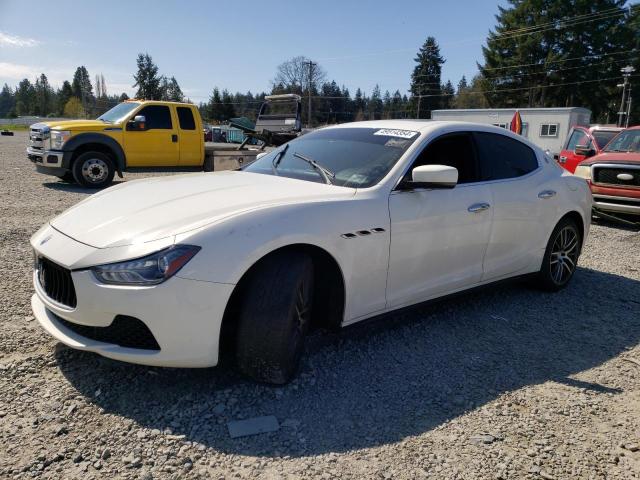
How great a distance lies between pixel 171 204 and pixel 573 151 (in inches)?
432

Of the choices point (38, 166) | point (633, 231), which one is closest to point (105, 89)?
point (38, 166)

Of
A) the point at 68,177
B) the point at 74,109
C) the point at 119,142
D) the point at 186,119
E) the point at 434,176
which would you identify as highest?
the point at 74,109

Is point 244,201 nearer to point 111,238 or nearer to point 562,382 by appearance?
point 111,238

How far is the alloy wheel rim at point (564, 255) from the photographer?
4.83 metres

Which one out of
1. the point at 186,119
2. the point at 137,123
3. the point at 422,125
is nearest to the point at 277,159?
the point at 422,125

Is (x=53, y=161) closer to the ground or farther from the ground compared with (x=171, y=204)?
closer to the ground

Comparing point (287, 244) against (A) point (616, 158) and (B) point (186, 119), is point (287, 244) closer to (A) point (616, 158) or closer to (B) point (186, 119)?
(A) point (616, 158)

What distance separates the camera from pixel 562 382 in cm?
317

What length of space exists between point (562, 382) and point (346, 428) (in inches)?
59.4

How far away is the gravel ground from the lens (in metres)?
2.30

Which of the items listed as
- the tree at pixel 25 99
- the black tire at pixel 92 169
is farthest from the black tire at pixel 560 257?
the tree at pixel 25 99

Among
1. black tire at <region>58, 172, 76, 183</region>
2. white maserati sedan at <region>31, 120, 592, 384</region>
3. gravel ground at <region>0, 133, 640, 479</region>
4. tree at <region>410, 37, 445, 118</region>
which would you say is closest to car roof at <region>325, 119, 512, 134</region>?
white maserati sedan at <region>31, 120, 592, 384</region>

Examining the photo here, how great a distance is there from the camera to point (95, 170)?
1054 centimetres

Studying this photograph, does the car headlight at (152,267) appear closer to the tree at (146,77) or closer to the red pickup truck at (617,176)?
the red pickup truck at (617,176)
